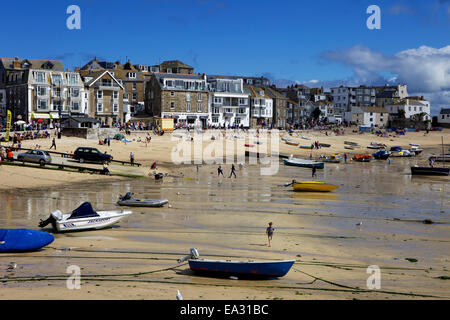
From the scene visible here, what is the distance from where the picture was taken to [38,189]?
34.2 metres

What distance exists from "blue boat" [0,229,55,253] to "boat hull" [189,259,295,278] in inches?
258

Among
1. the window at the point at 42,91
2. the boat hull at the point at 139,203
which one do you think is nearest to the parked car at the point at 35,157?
the boat hull at the point at 139,203

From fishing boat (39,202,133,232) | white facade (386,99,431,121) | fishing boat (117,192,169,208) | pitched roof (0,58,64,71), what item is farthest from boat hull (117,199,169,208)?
white facade (386,99,431,121)

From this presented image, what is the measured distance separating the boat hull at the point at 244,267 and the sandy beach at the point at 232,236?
32cm

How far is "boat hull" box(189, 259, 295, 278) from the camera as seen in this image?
15891mm

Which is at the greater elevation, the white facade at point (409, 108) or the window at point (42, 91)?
the white facade at point (409, 108)

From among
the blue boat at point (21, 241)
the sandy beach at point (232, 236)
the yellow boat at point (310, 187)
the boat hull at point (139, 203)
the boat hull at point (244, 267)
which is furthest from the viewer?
the yellow boat at point (310, 187)

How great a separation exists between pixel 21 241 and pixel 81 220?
4.22 m

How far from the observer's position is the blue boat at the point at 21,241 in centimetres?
1817

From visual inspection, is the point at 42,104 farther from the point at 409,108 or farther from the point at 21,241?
the point at 409,108

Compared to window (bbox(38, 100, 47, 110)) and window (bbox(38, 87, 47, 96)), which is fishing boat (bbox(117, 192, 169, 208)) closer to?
window (bbox(38, 100, 47, 110))

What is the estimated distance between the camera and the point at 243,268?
629 inches

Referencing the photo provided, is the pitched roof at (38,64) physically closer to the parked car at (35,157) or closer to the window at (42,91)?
the window at (42,91)
